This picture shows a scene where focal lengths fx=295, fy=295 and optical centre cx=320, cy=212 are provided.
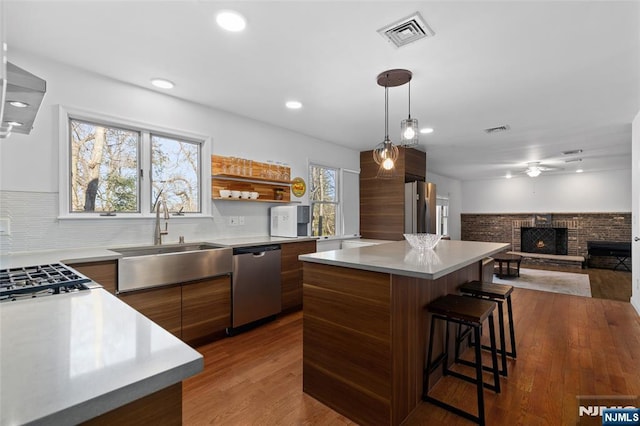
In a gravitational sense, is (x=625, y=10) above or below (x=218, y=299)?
above

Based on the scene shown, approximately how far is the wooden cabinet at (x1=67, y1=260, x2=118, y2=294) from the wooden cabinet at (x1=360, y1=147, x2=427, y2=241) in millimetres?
4124

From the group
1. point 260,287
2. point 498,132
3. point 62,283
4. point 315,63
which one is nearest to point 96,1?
point 315,63

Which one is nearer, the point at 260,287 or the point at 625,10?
the point at 625,10

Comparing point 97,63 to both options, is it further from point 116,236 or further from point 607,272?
point 607,272

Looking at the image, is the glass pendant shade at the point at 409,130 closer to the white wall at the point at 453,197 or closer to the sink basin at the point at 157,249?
the sink basin at the point at 157,249

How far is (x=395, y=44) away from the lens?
6.98 ft

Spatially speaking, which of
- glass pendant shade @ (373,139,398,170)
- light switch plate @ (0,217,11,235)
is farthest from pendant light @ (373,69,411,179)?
light switch plate @ (0,217,11,235)

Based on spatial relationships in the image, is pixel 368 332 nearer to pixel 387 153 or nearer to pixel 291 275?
pixel 387 153

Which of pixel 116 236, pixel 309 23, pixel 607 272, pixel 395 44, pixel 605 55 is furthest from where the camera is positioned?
pixel 607 272

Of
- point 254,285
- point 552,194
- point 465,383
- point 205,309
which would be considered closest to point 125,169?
point 205,309

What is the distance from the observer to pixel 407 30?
1966 millimetres

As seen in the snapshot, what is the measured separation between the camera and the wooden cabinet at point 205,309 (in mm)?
2628

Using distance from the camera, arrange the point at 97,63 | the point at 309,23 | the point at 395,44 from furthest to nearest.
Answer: the point at 97,63, the point at 395,44, the point at 309,23

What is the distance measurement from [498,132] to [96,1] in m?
4.76
